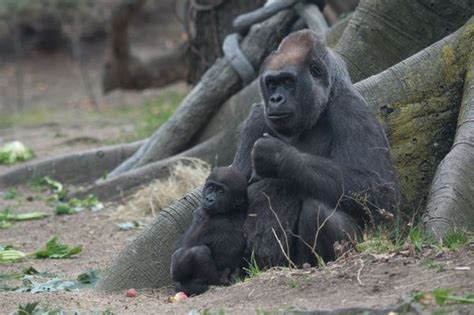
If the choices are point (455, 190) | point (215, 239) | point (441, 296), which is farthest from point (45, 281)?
point (441, 296)

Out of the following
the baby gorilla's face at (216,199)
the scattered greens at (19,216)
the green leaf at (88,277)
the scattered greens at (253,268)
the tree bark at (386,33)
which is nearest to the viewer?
the scattered greens at (253,268)

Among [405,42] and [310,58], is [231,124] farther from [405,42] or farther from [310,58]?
[310,58]

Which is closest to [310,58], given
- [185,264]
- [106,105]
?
[185,264]

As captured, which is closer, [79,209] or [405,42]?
[405,42]

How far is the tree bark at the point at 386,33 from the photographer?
752cm

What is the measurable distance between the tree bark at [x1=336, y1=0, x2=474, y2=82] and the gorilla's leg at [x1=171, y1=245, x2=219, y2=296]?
2.47 m

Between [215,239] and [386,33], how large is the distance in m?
2.62

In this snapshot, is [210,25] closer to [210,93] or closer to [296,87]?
[210,93]

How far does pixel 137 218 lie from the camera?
8883 millimetres

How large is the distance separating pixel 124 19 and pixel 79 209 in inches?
300

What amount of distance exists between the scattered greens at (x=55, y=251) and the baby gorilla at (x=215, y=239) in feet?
5.88

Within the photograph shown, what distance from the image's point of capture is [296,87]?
578 cm

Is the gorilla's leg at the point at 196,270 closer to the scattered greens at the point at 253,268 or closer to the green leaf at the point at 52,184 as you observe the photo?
the scattered greens at the point at 253,268

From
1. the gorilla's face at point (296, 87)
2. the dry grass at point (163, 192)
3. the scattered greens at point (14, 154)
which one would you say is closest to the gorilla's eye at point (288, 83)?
the gorilla's face at point (296, 87)
